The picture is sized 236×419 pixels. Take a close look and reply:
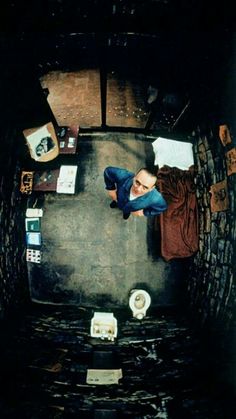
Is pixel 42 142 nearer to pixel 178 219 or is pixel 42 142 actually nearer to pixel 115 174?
pixel 115 174

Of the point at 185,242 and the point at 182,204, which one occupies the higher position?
the point at 182,204

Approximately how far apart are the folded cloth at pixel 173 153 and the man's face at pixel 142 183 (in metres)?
1.14

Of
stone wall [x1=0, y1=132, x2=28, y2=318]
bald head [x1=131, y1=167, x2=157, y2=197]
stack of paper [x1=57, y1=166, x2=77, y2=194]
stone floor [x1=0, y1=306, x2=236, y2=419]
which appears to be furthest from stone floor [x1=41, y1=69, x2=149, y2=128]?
stone floor [x1=0, y1=306, x2=236, y2=419]

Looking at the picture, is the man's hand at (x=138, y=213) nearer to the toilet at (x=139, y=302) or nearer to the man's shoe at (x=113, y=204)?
the man's shoe at (x=113, y=204)

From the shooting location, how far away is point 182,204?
15.2 ft

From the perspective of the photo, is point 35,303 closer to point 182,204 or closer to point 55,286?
point 55,286

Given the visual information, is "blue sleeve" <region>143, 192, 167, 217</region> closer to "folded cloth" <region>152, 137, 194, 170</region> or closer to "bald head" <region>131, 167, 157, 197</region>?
"bald head" <region>131, 167, 157, 197</region>

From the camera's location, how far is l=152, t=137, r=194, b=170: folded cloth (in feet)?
16.0

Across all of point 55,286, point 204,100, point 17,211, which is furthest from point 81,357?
point 204,100

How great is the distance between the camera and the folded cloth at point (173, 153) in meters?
4.88

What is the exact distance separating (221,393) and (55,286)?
3.04 m

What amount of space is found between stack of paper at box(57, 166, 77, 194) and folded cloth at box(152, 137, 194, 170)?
4.81 ft

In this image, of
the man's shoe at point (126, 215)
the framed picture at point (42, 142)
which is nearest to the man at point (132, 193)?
the man's shoe at point (126, 215)

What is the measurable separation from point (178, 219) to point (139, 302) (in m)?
1.53
